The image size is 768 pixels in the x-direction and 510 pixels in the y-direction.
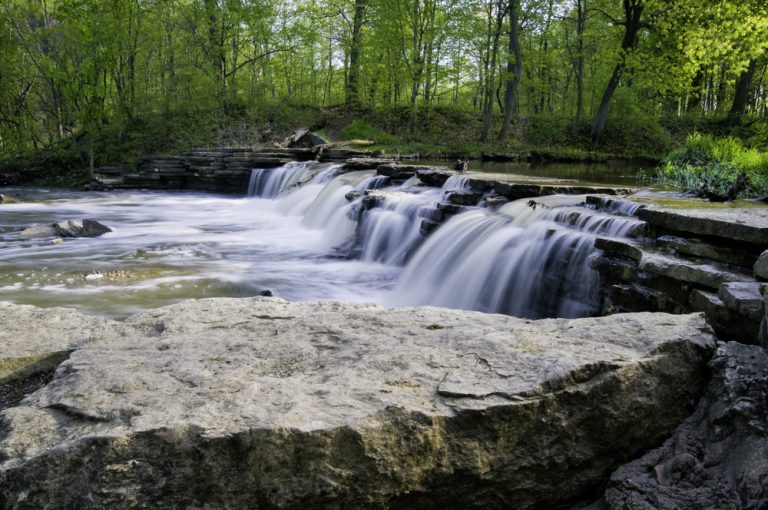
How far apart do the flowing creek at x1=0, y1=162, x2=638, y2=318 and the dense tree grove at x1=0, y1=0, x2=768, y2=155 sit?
835 centimetres

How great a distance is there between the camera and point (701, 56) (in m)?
13.9

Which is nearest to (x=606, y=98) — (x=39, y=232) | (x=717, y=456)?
(x=39, y=232)

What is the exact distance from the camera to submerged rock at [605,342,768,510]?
2.09 m

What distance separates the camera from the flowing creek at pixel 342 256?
20.2 ft

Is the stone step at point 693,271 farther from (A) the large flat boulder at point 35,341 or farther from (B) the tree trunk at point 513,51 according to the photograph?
(B) the tree trunk at point 513,51

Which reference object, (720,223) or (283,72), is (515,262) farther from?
(283,72)

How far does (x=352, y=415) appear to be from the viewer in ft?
6.89

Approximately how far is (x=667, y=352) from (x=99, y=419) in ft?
8.26

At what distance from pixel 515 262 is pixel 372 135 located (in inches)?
706

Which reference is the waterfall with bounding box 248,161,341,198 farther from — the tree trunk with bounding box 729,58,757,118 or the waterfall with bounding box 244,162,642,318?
the tree trunk with bounding box 729,58,757,118

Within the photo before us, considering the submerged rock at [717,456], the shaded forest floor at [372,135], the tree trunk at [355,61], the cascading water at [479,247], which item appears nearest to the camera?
the submerged rock at [717,456]

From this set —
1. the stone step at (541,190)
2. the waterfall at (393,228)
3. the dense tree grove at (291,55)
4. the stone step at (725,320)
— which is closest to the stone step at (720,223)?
the stone step at (725,320)

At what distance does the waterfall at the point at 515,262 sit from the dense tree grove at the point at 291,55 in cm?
992

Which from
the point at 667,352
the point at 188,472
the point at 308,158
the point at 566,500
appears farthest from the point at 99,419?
the point at 308,158
